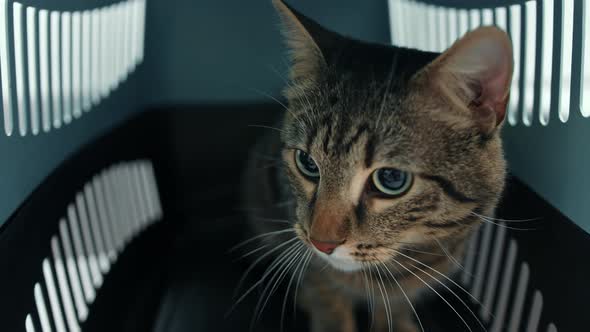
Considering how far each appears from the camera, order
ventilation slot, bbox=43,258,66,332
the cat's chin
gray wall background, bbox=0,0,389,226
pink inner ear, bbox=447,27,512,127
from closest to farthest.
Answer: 1. pink inner ear, bbox=447,27,512,127
2. the cat's chin
3. ventilation slot, bbox=43,258,66,332
4. gray wall background, bbox=0,0,389,226

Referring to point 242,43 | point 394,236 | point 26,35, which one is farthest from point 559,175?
point 26,35

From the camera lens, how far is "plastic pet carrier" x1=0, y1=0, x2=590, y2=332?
0.87 metres

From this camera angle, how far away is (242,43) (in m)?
1.38

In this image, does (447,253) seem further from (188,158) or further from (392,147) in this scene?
(188,158)

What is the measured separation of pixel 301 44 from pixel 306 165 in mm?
204

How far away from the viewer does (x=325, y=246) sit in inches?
30.6

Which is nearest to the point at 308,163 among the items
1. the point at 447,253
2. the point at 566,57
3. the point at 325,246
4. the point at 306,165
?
the point at 306,165

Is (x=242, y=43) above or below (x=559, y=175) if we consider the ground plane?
above

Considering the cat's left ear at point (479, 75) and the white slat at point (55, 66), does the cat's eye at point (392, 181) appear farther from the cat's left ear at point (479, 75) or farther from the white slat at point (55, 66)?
the white slat at point (55, 66)

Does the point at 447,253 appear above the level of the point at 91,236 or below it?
above

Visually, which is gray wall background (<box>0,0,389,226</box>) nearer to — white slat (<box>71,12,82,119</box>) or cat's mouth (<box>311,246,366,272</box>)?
white slat (<box>71,12,82,119</box>)

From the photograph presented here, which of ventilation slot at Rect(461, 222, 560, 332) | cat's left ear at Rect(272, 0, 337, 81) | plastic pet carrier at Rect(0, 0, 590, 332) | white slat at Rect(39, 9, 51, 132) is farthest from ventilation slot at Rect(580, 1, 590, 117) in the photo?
white slat at Rect(39, 9, 51, 132)

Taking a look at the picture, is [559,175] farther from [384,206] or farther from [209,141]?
[209,141]

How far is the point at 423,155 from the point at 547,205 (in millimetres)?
322
